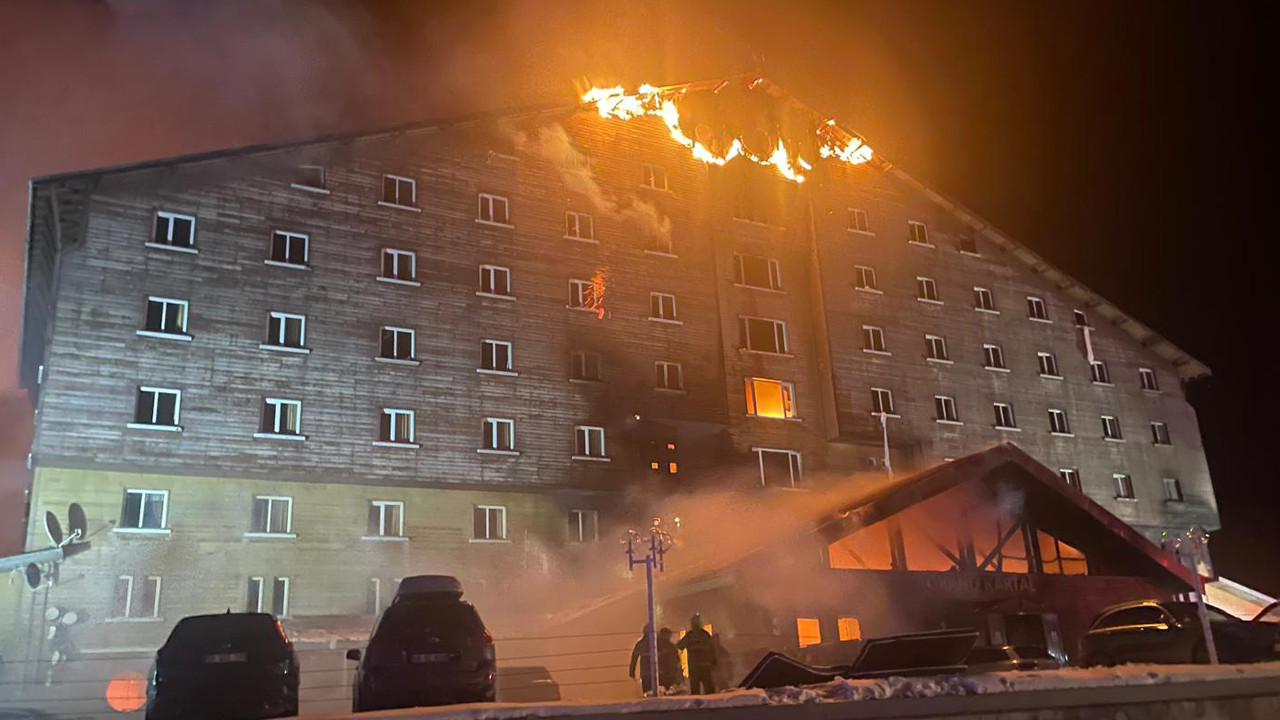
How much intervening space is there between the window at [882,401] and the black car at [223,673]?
32.4 meters

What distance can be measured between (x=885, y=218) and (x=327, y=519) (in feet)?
Answer: 97.0

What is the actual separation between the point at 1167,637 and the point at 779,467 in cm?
2243

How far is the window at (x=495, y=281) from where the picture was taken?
3591 cm

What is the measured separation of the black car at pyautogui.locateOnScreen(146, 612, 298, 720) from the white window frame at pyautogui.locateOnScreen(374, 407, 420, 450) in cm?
1881

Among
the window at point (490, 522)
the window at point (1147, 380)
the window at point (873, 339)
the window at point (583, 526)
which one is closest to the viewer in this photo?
the window at point (490, 522)

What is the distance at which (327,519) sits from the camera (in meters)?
31.0

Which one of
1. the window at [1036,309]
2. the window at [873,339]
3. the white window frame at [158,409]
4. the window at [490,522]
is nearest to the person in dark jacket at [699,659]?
the window at [490,522]

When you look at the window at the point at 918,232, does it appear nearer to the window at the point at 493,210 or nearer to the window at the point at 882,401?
the window at the point at 882,401

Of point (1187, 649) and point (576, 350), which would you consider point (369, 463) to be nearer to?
point (576, 350)

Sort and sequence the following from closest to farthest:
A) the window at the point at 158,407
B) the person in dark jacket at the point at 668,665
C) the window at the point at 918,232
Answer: the person in dark jacket at the point at 668,665, the window at the point at 158,407, the window at the point at 918,232

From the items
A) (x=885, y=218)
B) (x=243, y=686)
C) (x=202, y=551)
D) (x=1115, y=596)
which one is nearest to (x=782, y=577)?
(x=1115, y=596)

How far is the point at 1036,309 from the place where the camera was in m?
48.4

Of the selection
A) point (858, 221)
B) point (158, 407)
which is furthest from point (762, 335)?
point (158, 407)

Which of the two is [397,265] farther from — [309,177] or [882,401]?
[882,401]
